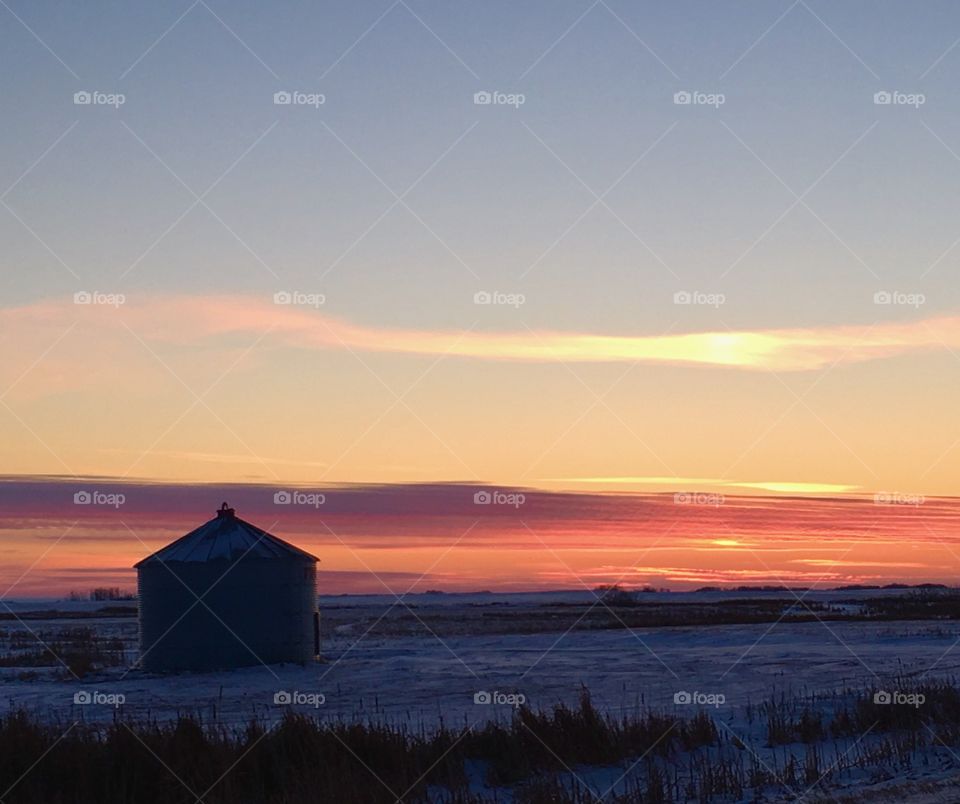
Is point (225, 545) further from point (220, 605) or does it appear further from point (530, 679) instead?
point (530, 679)

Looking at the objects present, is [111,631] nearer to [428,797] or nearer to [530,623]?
[530,623]

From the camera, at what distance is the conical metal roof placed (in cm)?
3278

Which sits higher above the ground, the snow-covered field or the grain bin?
the grain bin

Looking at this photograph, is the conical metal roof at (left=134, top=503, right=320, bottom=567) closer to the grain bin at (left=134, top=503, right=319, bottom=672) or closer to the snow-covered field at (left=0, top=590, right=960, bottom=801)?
the grain bin at (left=134, top=503, right=319, bottom=672)

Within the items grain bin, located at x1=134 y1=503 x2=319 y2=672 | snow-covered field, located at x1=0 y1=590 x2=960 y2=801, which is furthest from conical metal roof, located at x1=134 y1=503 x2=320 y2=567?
snow-covered field, located at x1=0 y1=590 x2=960 y2=801

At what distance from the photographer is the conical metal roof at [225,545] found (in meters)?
32.8

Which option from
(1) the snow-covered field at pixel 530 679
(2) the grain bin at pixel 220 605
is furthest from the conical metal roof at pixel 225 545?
(1) the snow-covered field at pixel 530 679

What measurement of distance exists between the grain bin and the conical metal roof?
1.1 inches

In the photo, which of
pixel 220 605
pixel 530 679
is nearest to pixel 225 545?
pixel 220 605

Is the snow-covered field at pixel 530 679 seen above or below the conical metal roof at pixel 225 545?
below

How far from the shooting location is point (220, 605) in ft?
106

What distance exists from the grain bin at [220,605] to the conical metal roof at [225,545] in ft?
0.09

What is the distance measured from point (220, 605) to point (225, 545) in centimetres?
175

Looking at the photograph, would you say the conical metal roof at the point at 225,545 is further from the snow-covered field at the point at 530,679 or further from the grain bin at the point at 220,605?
the snow-covered field at the point at 530,679
